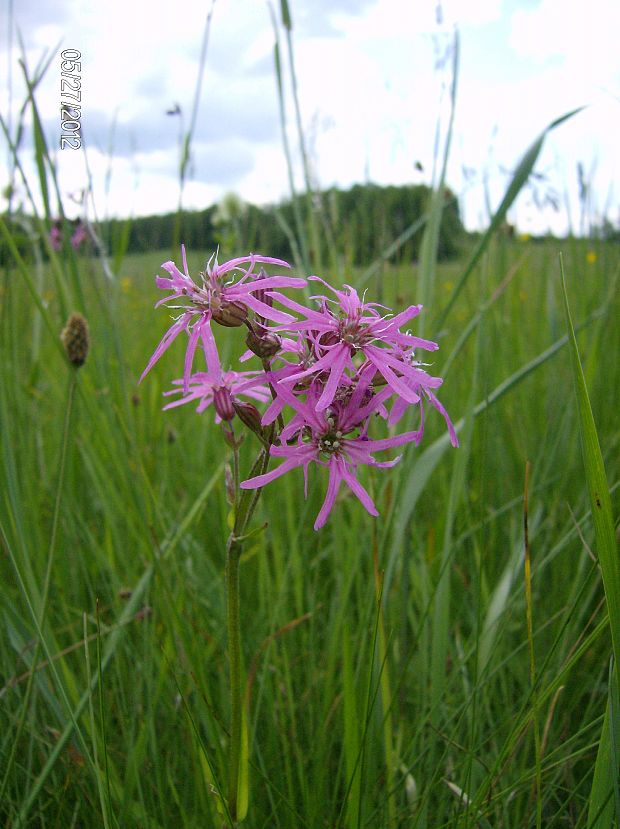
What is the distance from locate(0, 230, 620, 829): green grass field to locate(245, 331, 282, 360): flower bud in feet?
0.86

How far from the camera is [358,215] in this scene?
3.50 metres

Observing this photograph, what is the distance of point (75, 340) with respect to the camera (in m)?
0.90

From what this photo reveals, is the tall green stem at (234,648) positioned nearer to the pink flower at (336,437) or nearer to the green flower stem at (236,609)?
the green flower stem at (236,609)

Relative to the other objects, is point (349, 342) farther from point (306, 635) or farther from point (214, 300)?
point (306, 635)

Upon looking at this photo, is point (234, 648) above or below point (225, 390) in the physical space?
below

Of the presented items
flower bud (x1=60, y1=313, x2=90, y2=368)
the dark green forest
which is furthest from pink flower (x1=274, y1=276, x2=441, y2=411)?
the dark green forest

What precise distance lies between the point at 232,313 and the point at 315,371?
14 cm

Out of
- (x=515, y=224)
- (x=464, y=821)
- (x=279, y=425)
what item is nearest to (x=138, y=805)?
(x=464, y=821)

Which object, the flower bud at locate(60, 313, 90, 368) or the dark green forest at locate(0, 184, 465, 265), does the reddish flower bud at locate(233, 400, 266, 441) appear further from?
the dark green forest at locate(0, 184, 465, 265)

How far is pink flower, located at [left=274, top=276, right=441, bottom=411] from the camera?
69 cm

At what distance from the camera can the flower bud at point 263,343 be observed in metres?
0.74

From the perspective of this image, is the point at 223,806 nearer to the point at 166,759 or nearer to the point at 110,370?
the point at 166,759

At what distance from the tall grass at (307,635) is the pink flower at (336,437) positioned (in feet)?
0.41

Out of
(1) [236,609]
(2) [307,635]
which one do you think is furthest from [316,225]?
(1) [236,609]
